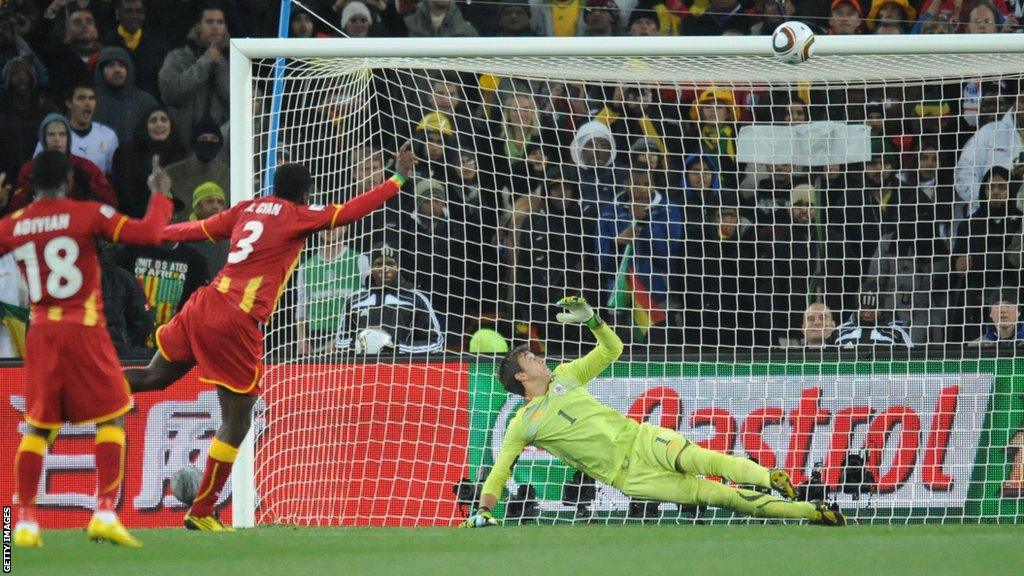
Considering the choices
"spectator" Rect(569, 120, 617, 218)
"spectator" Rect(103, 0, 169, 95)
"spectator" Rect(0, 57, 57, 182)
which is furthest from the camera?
"spectator" Rect(103, 0, 169, 95)

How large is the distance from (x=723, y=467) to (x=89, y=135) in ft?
21.2

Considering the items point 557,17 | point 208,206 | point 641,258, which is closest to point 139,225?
point 208,206

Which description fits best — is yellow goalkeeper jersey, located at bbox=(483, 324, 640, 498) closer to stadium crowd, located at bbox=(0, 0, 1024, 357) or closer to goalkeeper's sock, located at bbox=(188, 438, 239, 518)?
stadium crowd, located at bbox=(0, 0, 1024, 357)

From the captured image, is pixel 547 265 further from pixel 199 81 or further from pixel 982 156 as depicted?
pixel 199 81

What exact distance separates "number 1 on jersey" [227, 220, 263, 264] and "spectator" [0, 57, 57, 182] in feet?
17.7

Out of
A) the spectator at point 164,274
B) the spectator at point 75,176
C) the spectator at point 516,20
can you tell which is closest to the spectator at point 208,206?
the spectator at point 164,274

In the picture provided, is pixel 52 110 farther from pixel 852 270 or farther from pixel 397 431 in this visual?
pixel 852 270

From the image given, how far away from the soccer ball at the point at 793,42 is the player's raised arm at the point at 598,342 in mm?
1917

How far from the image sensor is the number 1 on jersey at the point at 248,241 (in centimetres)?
808

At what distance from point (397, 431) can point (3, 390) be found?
281 cm

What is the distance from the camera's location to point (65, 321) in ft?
22.7

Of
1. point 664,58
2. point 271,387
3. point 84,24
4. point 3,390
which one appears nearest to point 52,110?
point 84,24

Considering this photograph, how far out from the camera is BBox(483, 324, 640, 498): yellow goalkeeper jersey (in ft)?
30.4

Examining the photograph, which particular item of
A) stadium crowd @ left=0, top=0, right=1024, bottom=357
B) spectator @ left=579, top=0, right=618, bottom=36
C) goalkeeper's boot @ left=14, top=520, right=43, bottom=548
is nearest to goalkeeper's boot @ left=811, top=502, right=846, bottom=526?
stadium crowd @ left=0, top=0, right=1024, bottom=357
